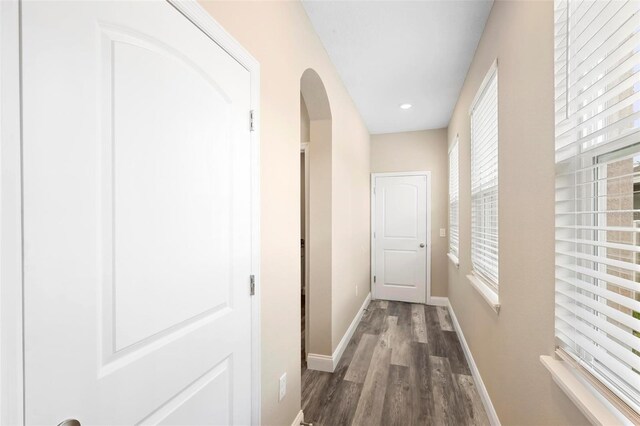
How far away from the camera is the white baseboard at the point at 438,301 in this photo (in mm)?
4508

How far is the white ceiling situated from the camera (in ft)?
6.38

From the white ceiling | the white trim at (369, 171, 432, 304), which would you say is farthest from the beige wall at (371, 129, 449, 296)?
the white ceiling

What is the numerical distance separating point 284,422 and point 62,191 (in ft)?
5.38

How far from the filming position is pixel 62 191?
24.8 inches

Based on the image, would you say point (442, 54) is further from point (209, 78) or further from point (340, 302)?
point (340, 302)

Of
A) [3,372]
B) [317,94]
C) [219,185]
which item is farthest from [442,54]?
[3,372]

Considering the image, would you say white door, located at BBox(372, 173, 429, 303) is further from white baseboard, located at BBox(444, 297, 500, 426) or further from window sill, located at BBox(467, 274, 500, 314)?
window sill, located at BBox(467, 274, 500, 314)

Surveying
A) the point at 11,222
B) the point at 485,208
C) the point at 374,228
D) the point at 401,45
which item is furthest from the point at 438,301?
the point at 11,222

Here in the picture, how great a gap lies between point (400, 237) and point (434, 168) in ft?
3.85

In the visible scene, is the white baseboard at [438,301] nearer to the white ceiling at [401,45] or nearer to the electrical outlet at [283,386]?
the white ceiling at [401,45]

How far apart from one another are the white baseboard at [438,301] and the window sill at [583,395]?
11.8 feet

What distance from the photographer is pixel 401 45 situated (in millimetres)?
2348

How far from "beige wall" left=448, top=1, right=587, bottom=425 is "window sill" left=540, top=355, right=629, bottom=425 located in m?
0.07

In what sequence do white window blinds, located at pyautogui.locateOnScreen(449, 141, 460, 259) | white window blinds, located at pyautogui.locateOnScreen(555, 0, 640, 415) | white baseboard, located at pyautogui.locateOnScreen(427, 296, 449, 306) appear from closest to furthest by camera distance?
1. white window blinds, located at pyautogui.locateOnScreen(555, 0, 640, 415)
2. white window blinds, located at pyautogui.locateOnScreen(449, 141, 460, 259)
3. white baseboard, located at pyautogui.locateOnScreen(427, 296, 449, 306)
